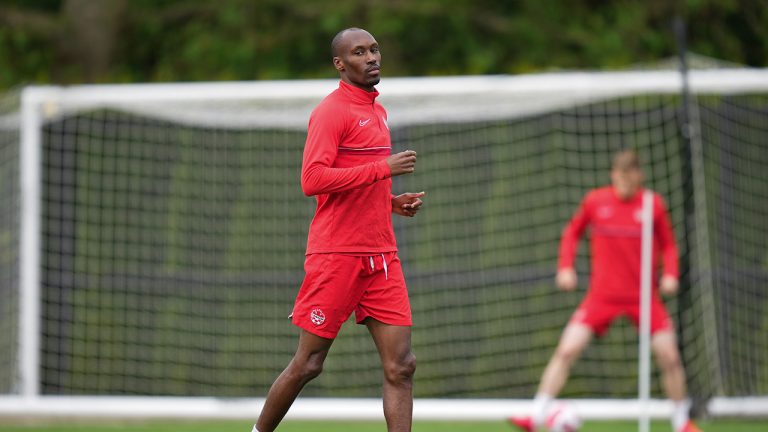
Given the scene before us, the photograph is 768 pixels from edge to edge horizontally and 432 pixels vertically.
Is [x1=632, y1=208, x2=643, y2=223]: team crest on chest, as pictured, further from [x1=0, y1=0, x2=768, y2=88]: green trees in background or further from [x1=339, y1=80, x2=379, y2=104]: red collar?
[x1=0, y1=0, x2=768, y2=88]: green trees in background

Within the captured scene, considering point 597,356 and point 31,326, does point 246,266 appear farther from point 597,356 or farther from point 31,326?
point 597,356

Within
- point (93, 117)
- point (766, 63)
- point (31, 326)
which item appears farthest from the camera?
point (766, 63)

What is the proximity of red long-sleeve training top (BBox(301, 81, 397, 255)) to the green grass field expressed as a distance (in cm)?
397

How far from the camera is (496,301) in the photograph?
437 inches

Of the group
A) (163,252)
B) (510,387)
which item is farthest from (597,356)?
(163,252)

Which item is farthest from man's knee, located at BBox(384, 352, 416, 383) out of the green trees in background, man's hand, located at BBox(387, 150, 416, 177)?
the green trees in background

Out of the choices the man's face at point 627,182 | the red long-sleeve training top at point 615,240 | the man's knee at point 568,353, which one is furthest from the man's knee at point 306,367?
the man's face at point 627,182

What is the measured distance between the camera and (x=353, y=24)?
15062mm

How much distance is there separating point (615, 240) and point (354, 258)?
4.00 m

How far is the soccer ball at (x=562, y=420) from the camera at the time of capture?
8.58m

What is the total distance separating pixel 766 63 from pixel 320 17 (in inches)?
204

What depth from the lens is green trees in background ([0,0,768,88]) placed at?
14750mm

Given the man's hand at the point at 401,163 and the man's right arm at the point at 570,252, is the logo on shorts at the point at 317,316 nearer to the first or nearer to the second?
the man's hand at the point at 401,163

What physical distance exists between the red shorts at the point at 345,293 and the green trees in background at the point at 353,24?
27.6 feet
